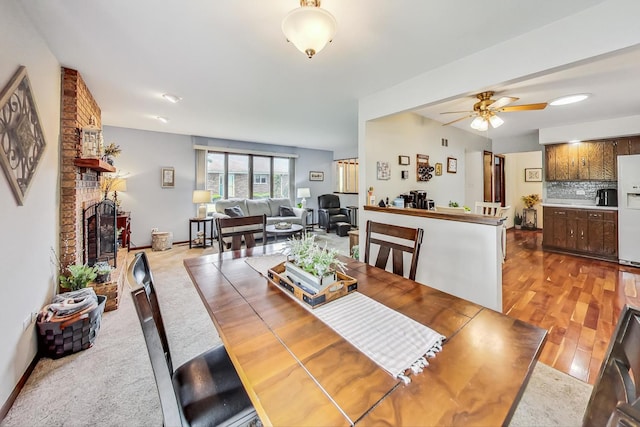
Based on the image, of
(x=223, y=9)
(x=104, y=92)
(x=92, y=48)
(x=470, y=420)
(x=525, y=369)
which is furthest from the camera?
(x=104, y=92)

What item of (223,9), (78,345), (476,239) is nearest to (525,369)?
(476,239)

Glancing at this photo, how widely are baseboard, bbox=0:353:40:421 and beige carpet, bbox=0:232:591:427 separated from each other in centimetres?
2

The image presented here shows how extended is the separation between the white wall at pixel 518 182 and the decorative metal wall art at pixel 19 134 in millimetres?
8910

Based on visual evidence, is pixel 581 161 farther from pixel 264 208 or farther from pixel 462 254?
pixel 264 208

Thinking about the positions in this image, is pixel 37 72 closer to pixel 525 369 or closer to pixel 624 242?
pixel 525 369

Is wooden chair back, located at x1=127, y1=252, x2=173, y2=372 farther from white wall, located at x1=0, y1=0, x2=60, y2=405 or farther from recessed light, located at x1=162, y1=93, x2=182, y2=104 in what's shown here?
recessed light, located at x1=162, y1=93, x2=182, y2=104

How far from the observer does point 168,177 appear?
5.57 metres

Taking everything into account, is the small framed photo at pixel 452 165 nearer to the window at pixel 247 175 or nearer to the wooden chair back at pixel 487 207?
the wooden chair back at pixel 487 207

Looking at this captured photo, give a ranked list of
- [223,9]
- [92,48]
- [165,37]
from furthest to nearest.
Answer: [92,48], [165,37], [223,9]

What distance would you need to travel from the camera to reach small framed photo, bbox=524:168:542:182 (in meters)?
7.04

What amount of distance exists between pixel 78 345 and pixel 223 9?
2737mm

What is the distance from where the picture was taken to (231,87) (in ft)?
10.0

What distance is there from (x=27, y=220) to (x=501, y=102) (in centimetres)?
485

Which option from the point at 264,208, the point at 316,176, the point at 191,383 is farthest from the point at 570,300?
the point at 316,176
